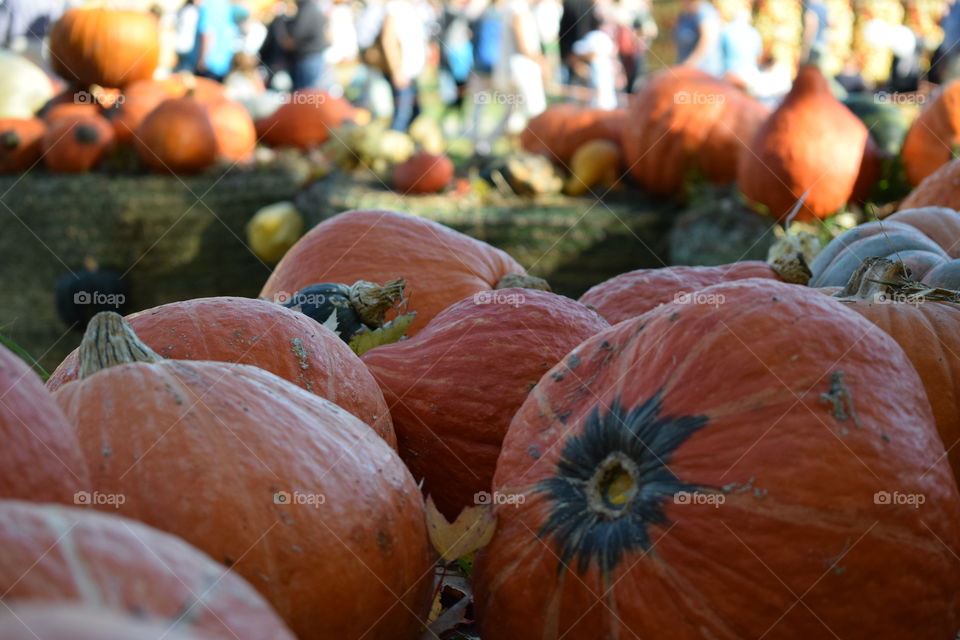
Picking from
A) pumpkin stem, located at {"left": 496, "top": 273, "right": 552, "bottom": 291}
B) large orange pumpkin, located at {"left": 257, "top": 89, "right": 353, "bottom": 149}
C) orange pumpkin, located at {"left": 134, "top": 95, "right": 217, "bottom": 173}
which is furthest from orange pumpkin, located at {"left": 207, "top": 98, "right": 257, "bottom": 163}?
pumpkin stem, located at {"left": 496, "top": 273, "right": 552, "bottom": 291}

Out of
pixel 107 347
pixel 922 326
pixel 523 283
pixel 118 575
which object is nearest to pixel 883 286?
pixel 922 326

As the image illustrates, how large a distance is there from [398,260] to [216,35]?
34.5 feet

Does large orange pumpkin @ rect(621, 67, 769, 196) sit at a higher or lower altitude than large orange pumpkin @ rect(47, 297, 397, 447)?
lower

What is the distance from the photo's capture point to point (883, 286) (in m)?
1.64

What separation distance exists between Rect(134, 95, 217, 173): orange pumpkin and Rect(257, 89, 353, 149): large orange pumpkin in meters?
1.28

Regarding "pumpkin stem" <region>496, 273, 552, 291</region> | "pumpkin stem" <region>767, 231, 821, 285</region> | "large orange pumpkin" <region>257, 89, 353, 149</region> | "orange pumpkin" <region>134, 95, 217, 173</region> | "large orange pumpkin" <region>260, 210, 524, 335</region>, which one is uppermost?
"large orange pumpkin" <region>260, 210, 524, 335</region>

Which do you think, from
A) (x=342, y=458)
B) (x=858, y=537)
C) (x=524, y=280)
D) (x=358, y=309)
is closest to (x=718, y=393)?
(x=858, y=537)

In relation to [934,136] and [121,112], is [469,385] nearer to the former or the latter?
[934,136]

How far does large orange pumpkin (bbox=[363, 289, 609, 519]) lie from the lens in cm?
174

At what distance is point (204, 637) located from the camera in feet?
2.36

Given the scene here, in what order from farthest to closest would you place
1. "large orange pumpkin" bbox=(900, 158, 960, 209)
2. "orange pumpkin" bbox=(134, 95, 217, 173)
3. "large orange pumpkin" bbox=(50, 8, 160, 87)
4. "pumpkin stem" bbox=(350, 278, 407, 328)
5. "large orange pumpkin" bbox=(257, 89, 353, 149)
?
"large orange pumpkin" bbox=(257, 89, 353, 149) < "large orange pumpkin" bbox=(50, 8, 160, 87) < "orange pumpkin" bbox=(134, 95, 217, 173) < "large orange pumpkin" bbox=(900, 158, 960, 209) < "pumpkin stem" bbox=(350, 278, 407, 328)

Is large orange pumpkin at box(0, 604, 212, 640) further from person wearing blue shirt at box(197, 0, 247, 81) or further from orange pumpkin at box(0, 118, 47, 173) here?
person wearing blue shirt at box(197, 0, 247, 81)

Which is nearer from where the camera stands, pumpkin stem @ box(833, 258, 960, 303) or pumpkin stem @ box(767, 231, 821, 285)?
pumpkin stem @ box(833, 258, 960, 303)

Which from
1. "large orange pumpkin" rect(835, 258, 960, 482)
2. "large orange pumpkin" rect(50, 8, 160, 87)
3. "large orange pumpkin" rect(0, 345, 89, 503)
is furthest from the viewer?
"large orange pumpkin" rect(50, 8, 160, 87)
